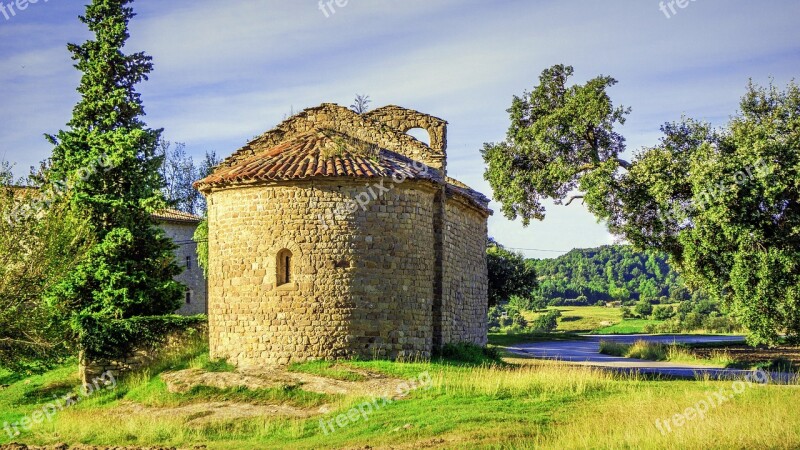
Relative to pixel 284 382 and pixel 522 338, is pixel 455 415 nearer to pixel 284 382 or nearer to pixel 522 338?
pixel 284 382

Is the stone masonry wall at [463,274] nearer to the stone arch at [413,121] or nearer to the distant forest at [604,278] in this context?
the stone arch at [413,121]

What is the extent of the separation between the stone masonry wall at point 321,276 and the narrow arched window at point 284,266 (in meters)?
0.15

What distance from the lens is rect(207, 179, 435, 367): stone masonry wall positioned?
21.0 metres

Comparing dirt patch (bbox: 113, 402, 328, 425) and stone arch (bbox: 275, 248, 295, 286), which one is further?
stone arch (bbox: 275, 248, 295, 286)

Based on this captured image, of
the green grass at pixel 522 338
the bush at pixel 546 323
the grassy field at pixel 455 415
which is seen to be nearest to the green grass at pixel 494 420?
the grassy field at pixel 455 415

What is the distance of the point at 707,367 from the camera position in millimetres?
28281

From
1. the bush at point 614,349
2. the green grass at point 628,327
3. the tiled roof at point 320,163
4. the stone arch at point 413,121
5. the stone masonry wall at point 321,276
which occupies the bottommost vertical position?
the green grass at point 628,327

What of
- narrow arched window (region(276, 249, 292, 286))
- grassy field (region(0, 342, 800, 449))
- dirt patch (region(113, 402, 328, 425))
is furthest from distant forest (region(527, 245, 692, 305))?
dirt patch (region(113, 402, 328, 425))

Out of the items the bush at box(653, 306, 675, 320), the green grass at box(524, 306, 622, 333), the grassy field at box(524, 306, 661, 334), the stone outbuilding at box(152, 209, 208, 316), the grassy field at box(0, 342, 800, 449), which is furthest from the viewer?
the green grass at box(524, 306, 622, 333)

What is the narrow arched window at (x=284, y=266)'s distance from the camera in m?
21.4

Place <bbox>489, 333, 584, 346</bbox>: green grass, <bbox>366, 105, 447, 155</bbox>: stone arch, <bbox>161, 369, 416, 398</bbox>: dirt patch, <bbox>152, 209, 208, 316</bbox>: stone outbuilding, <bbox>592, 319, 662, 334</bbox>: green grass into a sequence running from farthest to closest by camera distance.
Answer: <bbox>592, 319, 662, 334</bbox>: green grass, <bbox>152, 209, 208, 316</bbox>: stone outbuilding, <bbox>489, 333, 584, 346</bbox>: green grass, <bbox>366, 105, 447, 155</bbox>: stone arch, <bbox>161, 369, 416, 398</bbox>: dirt patch

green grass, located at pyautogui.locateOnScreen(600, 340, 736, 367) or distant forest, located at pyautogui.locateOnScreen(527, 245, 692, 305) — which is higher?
distant forest, located at pyautogui.locateOnScreen(527, 245, 692, 305)

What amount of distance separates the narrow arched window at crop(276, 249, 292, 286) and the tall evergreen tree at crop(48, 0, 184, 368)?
594 cm

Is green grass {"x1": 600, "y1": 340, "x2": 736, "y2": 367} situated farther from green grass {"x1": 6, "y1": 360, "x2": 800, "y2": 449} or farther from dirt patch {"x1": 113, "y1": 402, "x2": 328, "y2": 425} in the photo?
dirt patch {"x1": 113, "y1": 402, "x2": 328, "y2": 425}
